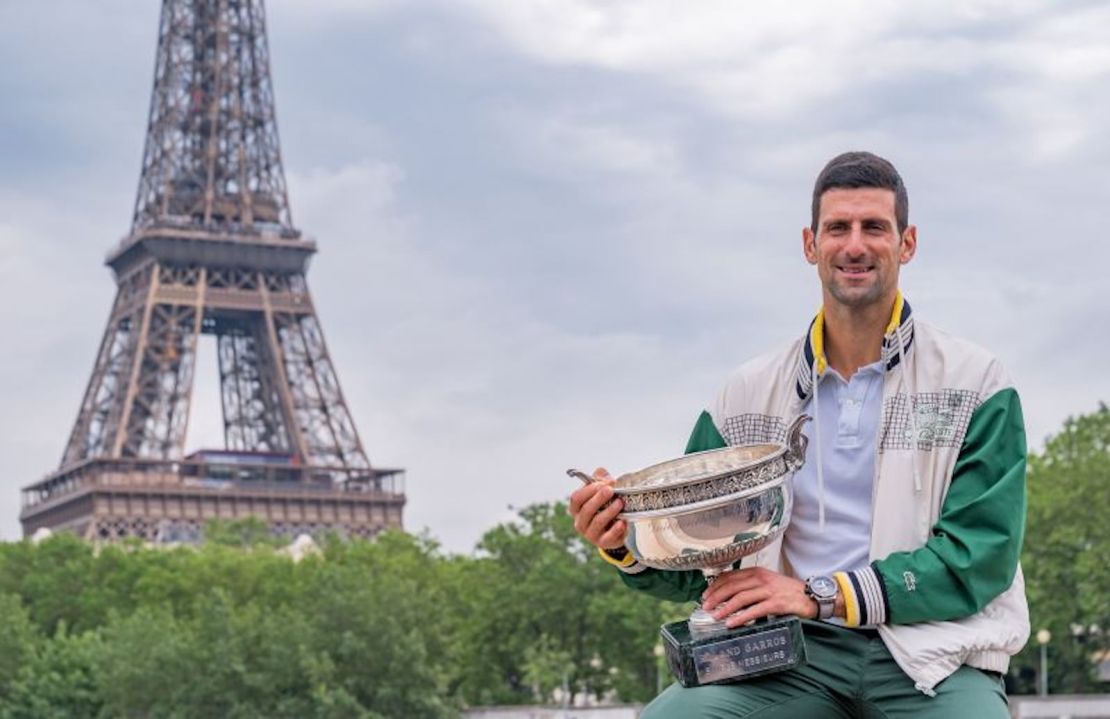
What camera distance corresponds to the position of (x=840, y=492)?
548 centimetres

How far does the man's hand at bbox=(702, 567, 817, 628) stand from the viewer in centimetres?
518

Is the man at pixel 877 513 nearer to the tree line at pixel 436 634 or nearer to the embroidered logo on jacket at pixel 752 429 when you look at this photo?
the embroidered logo on jacket at pixel 752 429

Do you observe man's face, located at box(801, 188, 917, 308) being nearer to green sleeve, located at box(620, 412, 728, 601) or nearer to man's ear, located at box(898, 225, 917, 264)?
man's ear, located at box(898, 225, 917, 264)

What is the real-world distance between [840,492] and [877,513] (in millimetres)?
137

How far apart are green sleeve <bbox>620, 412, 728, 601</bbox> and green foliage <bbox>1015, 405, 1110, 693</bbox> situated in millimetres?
38613

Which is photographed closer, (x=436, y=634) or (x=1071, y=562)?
(x=1071, y=562)

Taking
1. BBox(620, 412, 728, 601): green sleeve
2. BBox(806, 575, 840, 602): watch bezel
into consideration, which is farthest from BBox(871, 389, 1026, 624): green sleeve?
BBox(620, 412, 728, 601): green sleeve

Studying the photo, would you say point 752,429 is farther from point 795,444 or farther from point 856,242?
point 856,242

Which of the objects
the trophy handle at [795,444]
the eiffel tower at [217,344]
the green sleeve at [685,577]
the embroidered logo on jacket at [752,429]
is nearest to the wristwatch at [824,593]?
the trophy handle at [795,444]

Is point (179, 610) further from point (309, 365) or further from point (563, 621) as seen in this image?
point (309, 365)

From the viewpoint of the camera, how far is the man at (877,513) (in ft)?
17.1

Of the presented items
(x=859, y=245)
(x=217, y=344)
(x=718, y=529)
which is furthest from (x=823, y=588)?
(x=217, y=344)

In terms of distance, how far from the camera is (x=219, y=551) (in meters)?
67.8

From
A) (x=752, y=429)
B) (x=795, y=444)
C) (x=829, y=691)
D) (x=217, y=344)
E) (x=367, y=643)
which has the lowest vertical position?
(x=829, y=691)
